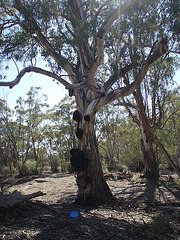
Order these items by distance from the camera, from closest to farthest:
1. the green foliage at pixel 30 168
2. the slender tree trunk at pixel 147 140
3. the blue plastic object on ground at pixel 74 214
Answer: the blue plastic object on ground at pixel 74 214
the slender tree trunk at pixel 147 140
the green foliage at pixel 30 168

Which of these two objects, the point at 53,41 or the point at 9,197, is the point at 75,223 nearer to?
the point at 9,197

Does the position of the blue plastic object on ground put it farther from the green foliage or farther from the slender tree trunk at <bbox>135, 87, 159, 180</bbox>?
the green foliage

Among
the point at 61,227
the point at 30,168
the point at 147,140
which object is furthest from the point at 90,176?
the point at 30,168

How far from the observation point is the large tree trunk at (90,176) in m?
6.47

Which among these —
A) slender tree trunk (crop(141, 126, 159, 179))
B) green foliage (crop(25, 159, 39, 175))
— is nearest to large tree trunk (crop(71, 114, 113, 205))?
slender tree trunk (crop(141, 126, 159, 179))

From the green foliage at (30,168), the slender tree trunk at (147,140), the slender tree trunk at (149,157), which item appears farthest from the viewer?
the green foliage at (30,168)

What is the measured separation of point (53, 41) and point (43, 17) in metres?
1.50

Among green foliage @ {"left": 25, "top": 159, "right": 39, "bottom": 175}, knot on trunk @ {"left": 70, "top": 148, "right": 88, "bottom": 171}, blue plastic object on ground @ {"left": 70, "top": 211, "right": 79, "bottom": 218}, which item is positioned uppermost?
knot on trunk @ {"left": 70, "top": 148, "right": 88, "bottom": 171}

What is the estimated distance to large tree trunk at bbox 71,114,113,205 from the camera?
21.2 feet

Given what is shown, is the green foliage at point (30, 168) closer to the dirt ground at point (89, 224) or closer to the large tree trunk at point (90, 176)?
the large tree trunk at point (90, 176)

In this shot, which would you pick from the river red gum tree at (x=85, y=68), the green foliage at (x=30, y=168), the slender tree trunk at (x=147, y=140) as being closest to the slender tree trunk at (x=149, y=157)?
the slender tree trunk at (x=147, y=140)

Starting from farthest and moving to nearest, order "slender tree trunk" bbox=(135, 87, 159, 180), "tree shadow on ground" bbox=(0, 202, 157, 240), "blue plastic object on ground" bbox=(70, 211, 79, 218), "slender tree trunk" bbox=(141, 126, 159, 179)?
"slender tree trunk" bbox=(135, 87, 159, 180)
"slender tree trunk" bbox=(141, 126, 159, 179)
"blue plastic object on ground" bbox=(70, 211, 79, 218)
"tree shadow on ground" bbox=(0, 202, 157, 240)

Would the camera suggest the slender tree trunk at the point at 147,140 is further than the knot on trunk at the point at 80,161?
Yes

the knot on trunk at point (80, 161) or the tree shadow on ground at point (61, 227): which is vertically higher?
the knot on trunk at point (80, 161)
